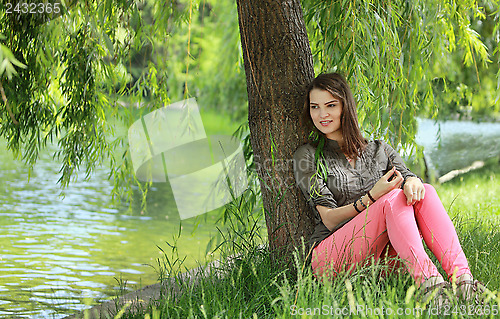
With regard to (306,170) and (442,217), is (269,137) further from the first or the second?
(442,217)

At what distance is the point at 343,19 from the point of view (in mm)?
3277

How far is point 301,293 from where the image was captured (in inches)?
91.2

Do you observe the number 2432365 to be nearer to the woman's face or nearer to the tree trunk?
the tree trunk

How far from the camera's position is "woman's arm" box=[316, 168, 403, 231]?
2738mm

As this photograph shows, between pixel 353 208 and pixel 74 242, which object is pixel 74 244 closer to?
pixel 74 242

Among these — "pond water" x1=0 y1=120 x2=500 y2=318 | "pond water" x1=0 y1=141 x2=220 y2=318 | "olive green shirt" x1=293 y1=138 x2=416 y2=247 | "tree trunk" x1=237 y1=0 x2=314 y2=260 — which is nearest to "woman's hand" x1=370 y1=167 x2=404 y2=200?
"olive green shirt" x1=293 y1=138 x2=416 y2=247

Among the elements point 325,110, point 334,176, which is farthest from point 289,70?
point 334,176

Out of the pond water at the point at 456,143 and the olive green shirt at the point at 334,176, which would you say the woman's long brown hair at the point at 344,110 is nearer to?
the olive green shirt at the point at 334,176

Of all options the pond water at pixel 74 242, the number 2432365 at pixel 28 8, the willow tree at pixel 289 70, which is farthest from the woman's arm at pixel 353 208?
→ the number 2432365 at pixel 28 8

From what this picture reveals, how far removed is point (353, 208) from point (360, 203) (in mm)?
39

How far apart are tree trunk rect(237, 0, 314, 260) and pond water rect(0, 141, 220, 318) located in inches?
35.4

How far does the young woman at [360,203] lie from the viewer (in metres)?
2.52

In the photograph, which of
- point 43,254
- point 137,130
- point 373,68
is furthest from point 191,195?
point 373,68

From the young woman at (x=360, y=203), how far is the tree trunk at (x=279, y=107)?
0.09 metres
